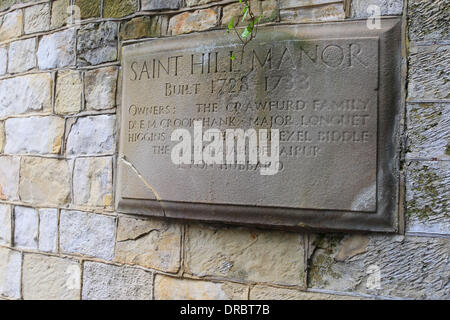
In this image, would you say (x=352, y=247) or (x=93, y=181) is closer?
(x=352, y=247)

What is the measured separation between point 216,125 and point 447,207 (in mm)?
1012

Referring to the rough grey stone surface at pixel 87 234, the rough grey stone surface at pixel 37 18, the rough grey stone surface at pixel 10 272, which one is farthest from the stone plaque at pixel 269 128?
the rough grey stone surface at pixel 10 272

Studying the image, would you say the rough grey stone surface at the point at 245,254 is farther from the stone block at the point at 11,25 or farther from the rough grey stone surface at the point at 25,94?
the stone block at the point at 11,25

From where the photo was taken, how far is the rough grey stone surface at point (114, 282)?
6.81 feet

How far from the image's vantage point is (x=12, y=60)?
260 cm

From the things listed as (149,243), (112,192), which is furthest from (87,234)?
(149,243)

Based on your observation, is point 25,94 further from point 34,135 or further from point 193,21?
point 193,21

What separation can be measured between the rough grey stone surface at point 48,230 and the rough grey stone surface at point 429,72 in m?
1.97

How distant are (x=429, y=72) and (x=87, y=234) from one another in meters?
1.86

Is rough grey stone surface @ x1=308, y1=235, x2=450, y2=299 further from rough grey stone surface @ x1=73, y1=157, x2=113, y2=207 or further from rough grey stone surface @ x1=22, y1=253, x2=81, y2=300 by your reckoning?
rough grey stone surface @ x1=22, y1=253, x2=81, y2=300

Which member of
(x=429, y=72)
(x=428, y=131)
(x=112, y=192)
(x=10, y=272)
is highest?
(x=429, y=72)

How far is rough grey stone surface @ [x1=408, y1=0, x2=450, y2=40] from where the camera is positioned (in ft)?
5.29

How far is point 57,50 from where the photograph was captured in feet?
7.91
